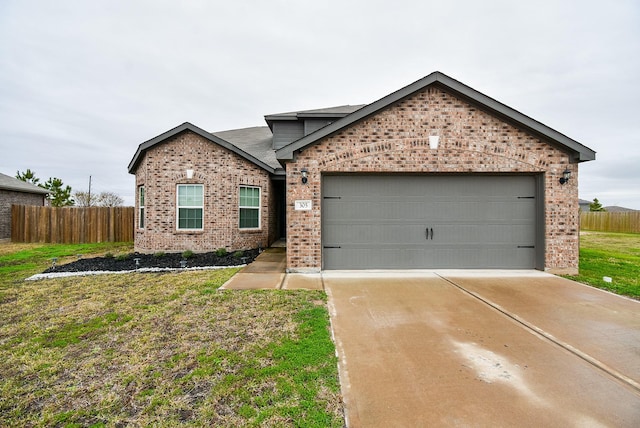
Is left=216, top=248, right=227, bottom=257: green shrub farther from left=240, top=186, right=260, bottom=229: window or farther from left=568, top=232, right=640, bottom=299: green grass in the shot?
left=568, top=232, right=640, bottom=299: green grass

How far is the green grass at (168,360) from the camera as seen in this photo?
2314 millimetres

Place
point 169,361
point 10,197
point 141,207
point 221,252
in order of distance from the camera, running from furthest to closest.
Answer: point 10,197, point 141,207, point 221,252, point 169,361

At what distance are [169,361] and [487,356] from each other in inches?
136

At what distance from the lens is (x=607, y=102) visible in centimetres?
2220

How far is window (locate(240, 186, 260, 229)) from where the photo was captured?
10.9m

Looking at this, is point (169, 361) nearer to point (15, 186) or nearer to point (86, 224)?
point (86, 224)

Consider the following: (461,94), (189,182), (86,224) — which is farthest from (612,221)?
(86,224)

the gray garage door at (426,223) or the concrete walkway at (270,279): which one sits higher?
the gray garage door at (426,223)

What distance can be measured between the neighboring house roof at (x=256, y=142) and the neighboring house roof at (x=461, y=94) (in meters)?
4.39

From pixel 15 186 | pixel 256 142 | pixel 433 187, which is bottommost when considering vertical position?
pixel 433 187

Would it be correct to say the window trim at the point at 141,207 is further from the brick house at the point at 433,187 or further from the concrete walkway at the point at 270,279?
the brick house at the point at 433,187

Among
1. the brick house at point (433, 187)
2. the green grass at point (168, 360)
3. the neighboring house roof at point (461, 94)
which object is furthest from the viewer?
the brick house at point (433, 187)

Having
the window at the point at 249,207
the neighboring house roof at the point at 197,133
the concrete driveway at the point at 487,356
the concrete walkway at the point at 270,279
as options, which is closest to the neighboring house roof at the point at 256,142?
the neighboring house roof at the point at 197,133

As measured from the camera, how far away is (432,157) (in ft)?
23.4
